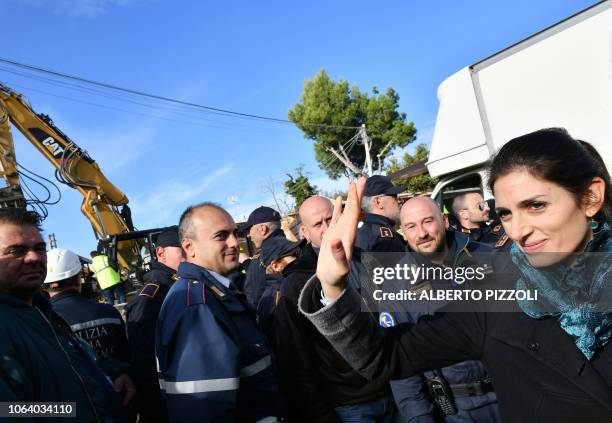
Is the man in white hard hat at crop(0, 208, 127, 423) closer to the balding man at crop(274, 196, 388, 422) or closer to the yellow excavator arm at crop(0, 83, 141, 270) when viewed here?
the balding man at crop(274, 196, 388, 422)

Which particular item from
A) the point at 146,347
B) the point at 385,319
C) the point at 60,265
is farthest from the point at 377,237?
the point at 60,265

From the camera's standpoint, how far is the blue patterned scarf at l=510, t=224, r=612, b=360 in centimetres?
111

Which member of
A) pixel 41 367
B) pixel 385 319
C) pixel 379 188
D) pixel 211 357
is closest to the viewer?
pixel 41 367

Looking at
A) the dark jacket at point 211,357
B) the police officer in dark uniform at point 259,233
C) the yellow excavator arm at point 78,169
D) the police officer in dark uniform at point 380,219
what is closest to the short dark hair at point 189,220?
the dark jacket at point 211,357

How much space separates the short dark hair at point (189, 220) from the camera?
2461 mm

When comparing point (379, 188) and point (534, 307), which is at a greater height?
point (379, 188)

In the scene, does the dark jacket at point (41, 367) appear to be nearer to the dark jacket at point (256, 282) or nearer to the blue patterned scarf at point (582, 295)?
the blue patterned scarf at point (582, 295)

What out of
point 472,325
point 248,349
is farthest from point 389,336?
point 248,349

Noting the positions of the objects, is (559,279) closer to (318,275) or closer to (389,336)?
(389,336)

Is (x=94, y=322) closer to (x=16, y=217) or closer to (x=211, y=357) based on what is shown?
(x=16, y=217)

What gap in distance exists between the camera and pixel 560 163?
125 centimetres

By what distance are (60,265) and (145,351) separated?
975 millimetres

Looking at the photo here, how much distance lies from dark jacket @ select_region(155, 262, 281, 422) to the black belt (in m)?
0.98

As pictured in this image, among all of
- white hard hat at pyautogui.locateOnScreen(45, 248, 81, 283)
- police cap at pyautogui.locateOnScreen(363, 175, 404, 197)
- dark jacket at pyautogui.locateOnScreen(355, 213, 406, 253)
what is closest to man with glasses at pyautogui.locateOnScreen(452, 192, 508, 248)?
police cap at pyautogui.locateOnScreen(363, 175, 404, 197)
